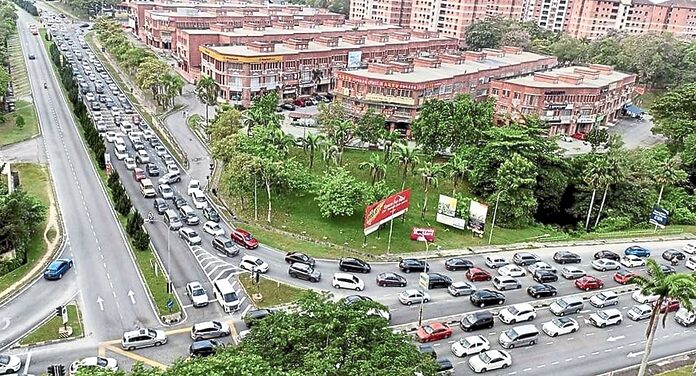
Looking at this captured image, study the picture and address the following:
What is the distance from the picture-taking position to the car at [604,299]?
5234 cm

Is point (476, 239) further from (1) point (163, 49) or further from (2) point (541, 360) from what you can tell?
(1) point (163, 49)

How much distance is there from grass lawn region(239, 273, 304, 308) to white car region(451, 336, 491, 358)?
1502 centimetres

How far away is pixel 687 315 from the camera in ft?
163

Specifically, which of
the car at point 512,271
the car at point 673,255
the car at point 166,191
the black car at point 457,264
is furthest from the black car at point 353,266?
the car at point 673,255

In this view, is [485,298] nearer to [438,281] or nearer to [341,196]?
[438,281]

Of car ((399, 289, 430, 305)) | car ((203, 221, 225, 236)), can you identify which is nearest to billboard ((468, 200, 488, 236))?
car ((399, 289, 430, 305))

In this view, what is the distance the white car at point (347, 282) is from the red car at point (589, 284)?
2136 cm

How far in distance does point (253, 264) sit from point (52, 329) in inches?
705

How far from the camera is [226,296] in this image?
160 ft

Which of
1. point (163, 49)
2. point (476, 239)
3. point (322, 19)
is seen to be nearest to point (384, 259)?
point (476, 239)

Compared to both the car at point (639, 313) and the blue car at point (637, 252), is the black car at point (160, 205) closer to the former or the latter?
the car at point (639, 313)

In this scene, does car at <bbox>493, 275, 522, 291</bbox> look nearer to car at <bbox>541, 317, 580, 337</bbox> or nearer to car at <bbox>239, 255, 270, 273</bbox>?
car at <bbox>541, 317, 580, 337</bbox>

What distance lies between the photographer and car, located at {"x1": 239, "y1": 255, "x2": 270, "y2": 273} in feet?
179

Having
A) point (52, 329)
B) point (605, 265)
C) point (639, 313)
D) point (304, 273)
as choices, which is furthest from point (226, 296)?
point (605, 265)
